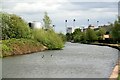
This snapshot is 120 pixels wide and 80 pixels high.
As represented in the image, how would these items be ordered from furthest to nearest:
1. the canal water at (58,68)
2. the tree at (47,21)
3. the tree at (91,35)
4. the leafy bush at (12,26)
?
the tree at (91,35) < the tree at (47,21) < the leafy bush at (12,26) < the canal water at (58,68)

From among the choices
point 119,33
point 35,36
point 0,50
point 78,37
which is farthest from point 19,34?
point 78,37

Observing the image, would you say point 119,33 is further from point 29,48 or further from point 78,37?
point 78,37

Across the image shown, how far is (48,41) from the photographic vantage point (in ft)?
220

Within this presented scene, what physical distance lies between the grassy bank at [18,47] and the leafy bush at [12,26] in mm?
2880

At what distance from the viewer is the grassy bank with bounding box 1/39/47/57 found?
48.4 metres

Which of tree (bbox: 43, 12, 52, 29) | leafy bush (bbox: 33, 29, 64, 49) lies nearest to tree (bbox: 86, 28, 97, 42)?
tree (bbox: 43, 12, 52, 29)

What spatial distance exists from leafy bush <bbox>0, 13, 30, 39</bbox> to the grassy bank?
288 cm

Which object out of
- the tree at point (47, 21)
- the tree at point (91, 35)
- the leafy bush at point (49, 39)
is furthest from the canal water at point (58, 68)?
the tree at point (91, 35)

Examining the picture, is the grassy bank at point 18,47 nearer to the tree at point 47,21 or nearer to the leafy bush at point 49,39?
the leafy bush at point 49,39

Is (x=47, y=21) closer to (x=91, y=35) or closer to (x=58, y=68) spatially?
(x=91, y=35)

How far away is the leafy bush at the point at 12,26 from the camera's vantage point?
195 ft

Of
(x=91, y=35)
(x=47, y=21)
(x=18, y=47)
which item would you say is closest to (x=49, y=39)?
(x=47, y=21)

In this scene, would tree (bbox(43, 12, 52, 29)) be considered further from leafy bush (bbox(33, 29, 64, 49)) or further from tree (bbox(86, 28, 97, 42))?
tree (bbox(86, 28, 97, 42))

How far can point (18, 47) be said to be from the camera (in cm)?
5344
